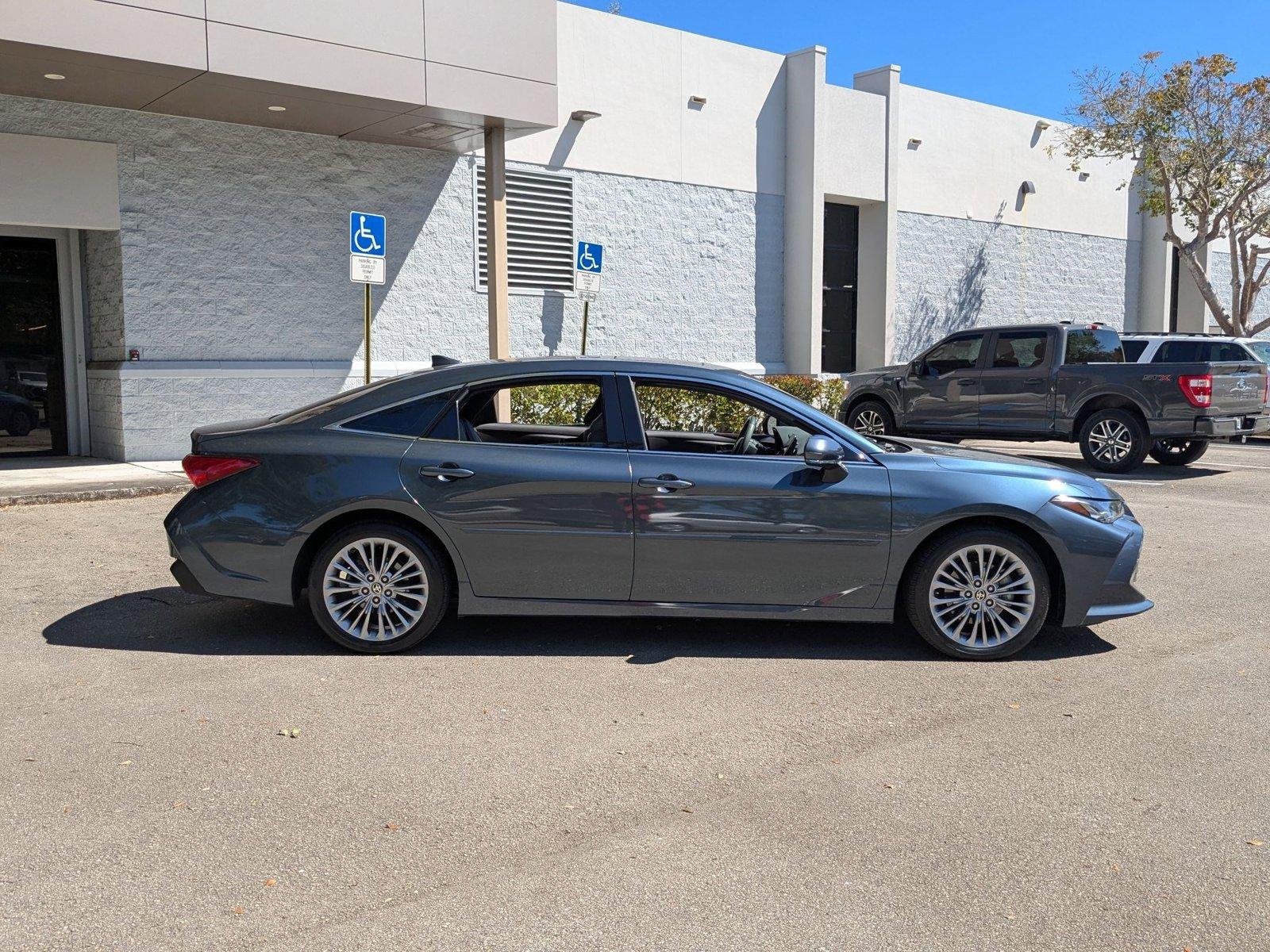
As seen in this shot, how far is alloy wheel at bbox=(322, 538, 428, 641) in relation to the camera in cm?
602

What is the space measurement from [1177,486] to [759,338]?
28.7 feet

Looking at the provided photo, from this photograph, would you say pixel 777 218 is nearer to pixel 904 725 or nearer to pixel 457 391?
pixel 457 391

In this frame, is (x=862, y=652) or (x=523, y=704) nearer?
(x=523, y=704)

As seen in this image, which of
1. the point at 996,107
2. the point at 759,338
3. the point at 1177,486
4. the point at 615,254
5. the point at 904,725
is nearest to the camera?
the point at 904,725

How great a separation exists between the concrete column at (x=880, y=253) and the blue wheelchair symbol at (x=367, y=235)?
1243 centimetres

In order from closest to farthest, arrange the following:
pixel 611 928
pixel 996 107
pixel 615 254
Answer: pixel 611 928, pixel 615 254, pixel 996 107

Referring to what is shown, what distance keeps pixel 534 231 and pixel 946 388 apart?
6322 millimetres

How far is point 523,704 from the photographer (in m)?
5.31

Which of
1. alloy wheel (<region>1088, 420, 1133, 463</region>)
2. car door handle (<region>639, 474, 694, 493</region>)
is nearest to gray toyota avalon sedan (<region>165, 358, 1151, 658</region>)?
car door handle (<region>639, 474, 694, 493</region>)

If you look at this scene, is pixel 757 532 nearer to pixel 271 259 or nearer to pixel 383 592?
pixel 383 592

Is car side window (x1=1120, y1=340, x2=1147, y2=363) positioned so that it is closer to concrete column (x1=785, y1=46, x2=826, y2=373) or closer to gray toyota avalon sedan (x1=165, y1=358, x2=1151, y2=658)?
concrete column (x1=785, y1=46, x2=826, y2=373)

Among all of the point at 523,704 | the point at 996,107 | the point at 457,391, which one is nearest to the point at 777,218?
the point at 996,107

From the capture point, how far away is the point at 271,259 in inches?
575

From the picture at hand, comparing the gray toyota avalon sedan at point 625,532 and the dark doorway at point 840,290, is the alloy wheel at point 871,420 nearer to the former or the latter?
the dark doorway at point 840,290
